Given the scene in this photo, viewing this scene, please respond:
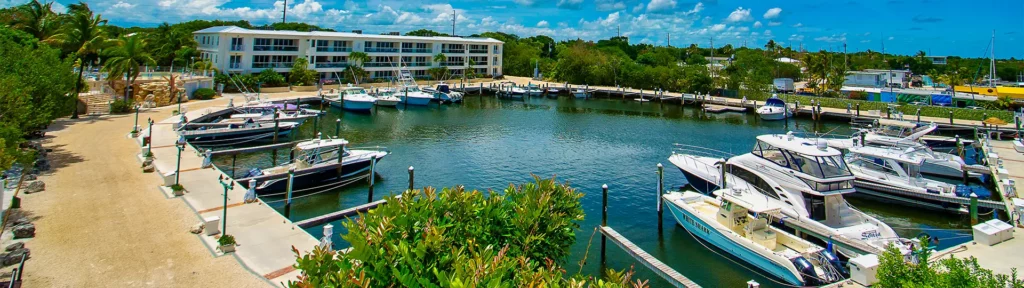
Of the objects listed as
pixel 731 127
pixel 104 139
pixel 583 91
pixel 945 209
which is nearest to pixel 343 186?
pixel 104 139

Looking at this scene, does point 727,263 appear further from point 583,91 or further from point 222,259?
point 583,91

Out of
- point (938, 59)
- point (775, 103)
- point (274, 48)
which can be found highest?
point (938, 59)

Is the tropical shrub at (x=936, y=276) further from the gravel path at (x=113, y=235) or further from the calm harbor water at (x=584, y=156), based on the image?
the gravel path at (x=113, y=235)

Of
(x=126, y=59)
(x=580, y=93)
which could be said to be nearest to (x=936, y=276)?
(x=126, y=59)

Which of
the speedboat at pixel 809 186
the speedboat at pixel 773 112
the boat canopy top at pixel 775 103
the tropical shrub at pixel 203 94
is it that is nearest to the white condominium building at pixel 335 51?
the tropical shrub at pixel 203 94

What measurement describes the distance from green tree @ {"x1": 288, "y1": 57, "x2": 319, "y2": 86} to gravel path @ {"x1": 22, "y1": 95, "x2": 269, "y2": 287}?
1835 inches

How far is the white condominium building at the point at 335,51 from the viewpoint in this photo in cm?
7281

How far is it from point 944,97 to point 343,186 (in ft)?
223

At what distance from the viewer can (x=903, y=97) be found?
70.4 metres

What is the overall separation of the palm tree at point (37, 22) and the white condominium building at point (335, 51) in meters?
19.8

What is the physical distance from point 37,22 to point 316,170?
39.2m

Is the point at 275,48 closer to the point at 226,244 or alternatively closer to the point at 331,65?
the point at 331,65

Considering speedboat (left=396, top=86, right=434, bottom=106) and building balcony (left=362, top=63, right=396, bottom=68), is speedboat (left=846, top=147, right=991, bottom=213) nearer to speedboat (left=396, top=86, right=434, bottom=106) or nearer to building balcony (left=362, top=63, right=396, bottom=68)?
speedboat (left=396, top=86, right=434, bottom=106)

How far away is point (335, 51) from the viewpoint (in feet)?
273
